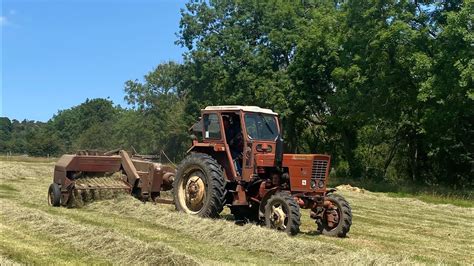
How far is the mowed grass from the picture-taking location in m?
7.07

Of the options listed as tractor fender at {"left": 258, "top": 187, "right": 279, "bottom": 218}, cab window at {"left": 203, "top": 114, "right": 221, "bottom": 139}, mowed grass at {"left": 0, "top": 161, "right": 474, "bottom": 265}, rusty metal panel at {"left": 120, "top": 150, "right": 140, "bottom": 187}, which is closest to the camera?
mowed grass at {"left": 0, "top": 161, "right": 474, "bottom": 265}

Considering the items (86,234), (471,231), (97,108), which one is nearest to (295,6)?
(471,231)

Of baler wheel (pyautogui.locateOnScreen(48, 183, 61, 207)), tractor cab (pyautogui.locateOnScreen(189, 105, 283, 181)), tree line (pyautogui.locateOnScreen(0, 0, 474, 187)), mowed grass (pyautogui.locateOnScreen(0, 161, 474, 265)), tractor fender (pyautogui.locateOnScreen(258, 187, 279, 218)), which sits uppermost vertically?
tree line (pyautogui.locateOnScreen(0, 0, 474, 187))

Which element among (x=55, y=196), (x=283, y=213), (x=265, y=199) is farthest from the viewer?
(x=55, y=196)

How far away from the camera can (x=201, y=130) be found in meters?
11.5

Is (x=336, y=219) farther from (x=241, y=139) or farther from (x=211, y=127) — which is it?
(x=211, y=127)

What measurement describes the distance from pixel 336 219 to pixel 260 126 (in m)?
2.38

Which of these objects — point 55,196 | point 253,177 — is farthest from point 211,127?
point 55,196

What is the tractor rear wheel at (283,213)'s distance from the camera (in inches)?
366

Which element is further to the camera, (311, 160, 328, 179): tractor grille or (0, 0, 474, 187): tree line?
(0, 0, 474, 187): tree line

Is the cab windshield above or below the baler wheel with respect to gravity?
above

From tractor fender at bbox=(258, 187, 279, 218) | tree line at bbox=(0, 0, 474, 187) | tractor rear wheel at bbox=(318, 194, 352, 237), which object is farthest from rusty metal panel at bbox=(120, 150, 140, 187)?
tree line at bbox=(0, 0, 474, 187)

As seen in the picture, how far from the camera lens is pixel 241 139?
11.1 meters

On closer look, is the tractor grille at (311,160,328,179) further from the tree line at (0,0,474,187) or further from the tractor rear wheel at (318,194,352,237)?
the tree line at (0,0,474,187)
